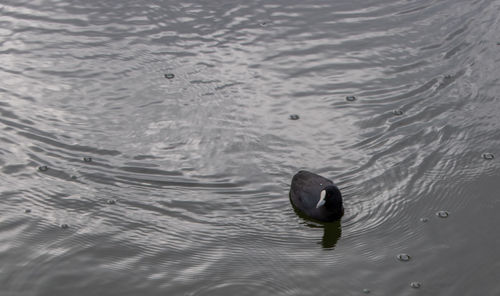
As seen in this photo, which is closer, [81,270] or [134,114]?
[81,270]

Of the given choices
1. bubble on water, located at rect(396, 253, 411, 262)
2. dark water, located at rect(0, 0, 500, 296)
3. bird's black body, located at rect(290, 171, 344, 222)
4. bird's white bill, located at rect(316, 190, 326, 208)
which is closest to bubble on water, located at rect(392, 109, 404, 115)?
dark water, located at rect(0, 0, 500, 296)

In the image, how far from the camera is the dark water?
6.90 metres

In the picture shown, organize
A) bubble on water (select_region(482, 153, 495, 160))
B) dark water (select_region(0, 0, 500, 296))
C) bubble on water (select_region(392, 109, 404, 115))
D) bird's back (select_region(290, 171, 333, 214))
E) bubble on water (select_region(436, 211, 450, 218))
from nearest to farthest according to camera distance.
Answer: dark water (select_region(0, 0, 500, 296)) → bubble on water (select_region(436, 211, 450, 218)) → bird's back (select_region(290, 171, 333, 214)) → bubble on water (select_region(482, 153, 495, 160)) → bubble on water (select_region(392, 109, 404, 115))

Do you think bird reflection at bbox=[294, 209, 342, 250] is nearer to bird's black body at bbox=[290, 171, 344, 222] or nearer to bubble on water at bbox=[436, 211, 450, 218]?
bird's black body at bbox=[290, 171, 344, 222]

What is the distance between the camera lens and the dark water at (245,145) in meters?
6.90

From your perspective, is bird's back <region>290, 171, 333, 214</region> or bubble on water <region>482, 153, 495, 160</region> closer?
bird's back <region>290, 171, 333, 214</region>

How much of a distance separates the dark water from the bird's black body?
14 cm

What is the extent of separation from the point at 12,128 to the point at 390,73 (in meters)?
5.35

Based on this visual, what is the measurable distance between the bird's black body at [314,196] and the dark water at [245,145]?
0.14 meters

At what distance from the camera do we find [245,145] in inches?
354

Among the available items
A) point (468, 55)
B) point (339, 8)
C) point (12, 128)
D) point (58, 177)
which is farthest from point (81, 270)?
point (339, 8)

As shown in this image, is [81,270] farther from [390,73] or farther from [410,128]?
[390,73]

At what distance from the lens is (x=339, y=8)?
12773 millimetres

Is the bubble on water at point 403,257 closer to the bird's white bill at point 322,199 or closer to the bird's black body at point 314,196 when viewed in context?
the bird's black body at point 314,196
